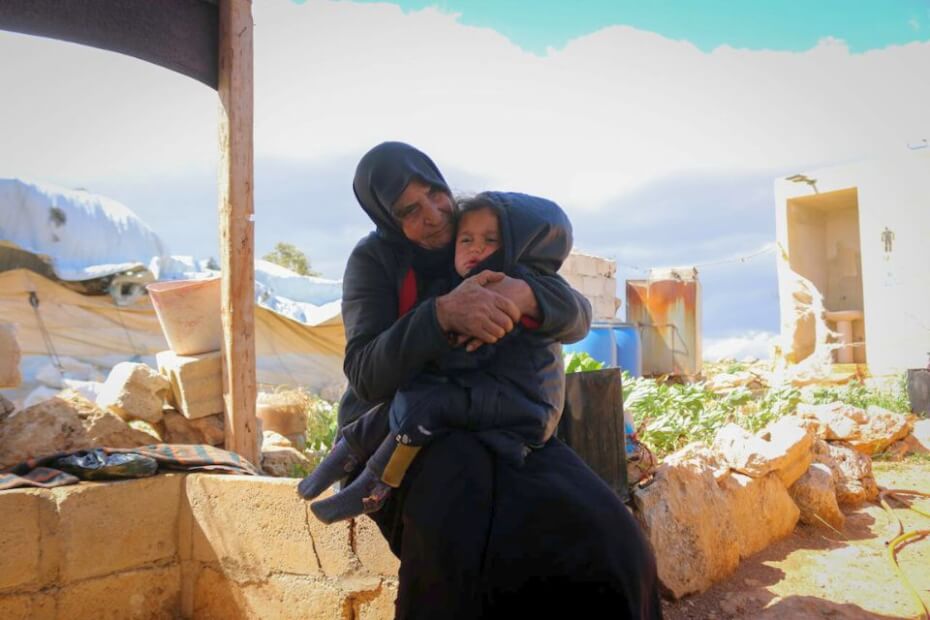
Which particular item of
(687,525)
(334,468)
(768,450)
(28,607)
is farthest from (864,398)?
(28,607)

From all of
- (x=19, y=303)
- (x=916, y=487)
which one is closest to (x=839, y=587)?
(x=916, y=487)

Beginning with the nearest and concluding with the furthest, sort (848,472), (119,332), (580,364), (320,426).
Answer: (580,364) < (848,472) < (320,426) < (119,332)

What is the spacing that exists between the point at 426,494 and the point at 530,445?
0.28 metres

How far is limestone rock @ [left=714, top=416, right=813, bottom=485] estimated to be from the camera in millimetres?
4168

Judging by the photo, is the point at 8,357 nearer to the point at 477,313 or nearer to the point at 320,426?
the point at 320,426

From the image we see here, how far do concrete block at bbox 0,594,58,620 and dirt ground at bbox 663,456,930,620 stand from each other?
2.83 meters

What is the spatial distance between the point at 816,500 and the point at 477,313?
13.9ft

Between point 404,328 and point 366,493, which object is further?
point 366,493

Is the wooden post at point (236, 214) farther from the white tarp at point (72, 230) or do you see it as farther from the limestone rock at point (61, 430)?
the white tarp at point (72, 230)

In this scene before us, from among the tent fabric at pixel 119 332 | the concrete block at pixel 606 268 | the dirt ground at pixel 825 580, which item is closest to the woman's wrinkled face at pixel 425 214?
the dirt ground at pixel 825 580

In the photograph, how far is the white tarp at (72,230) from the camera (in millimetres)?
8438

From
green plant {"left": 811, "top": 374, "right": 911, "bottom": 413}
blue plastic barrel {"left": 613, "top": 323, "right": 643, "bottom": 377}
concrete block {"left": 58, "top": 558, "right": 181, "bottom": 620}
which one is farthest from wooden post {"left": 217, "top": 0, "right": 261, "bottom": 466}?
green plant {"left": 811, "top": 374, "right": 911, "bottom": 413}

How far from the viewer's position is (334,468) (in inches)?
70.8

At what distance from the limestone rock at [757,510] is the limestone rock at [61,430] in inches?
146
